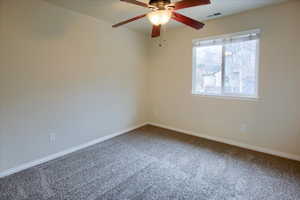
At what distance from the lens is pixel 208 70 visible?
356cm

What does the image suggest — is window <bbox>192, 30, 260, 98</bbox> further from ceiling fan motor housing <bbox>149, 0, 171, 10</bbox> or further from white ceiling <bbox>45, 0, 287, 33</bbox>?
ceiling fan motor housing <bbox>149, 0, 171, 10</bbox>

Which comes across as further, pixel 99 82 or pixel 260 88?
pixel 99 82

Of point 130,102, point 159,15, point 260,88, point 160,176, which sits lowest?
point 160,176

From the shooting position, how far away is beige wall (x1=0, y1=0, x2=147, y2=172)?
2.25m

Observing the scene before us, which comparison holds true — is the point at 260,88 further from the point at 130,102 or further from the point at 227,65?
the point at 130,102

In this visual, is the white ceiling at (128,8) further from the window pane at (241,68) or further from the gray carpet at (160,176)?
the gray carpet at (160,176)

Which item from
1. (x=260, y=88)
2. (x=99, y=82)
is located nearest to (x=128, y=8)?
(x=99, y=82)

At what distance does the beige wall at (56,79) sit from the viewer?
2254 millimetres

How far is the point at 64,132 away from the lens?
2.87 metres

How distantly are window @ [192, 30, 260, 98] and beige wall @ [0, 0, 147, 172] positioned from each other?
5.32ft

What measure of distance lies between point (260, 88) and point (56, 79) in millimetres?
3398

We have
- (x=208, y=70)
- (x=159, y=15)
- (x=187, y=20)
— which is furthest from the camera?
(x=208, y=70)

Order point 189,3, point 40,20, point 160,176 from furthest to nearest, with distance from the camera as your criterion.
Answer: point 40,20 < point 160,176 < point 189,3

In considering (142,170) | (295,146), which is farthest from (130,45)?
(295,146)
